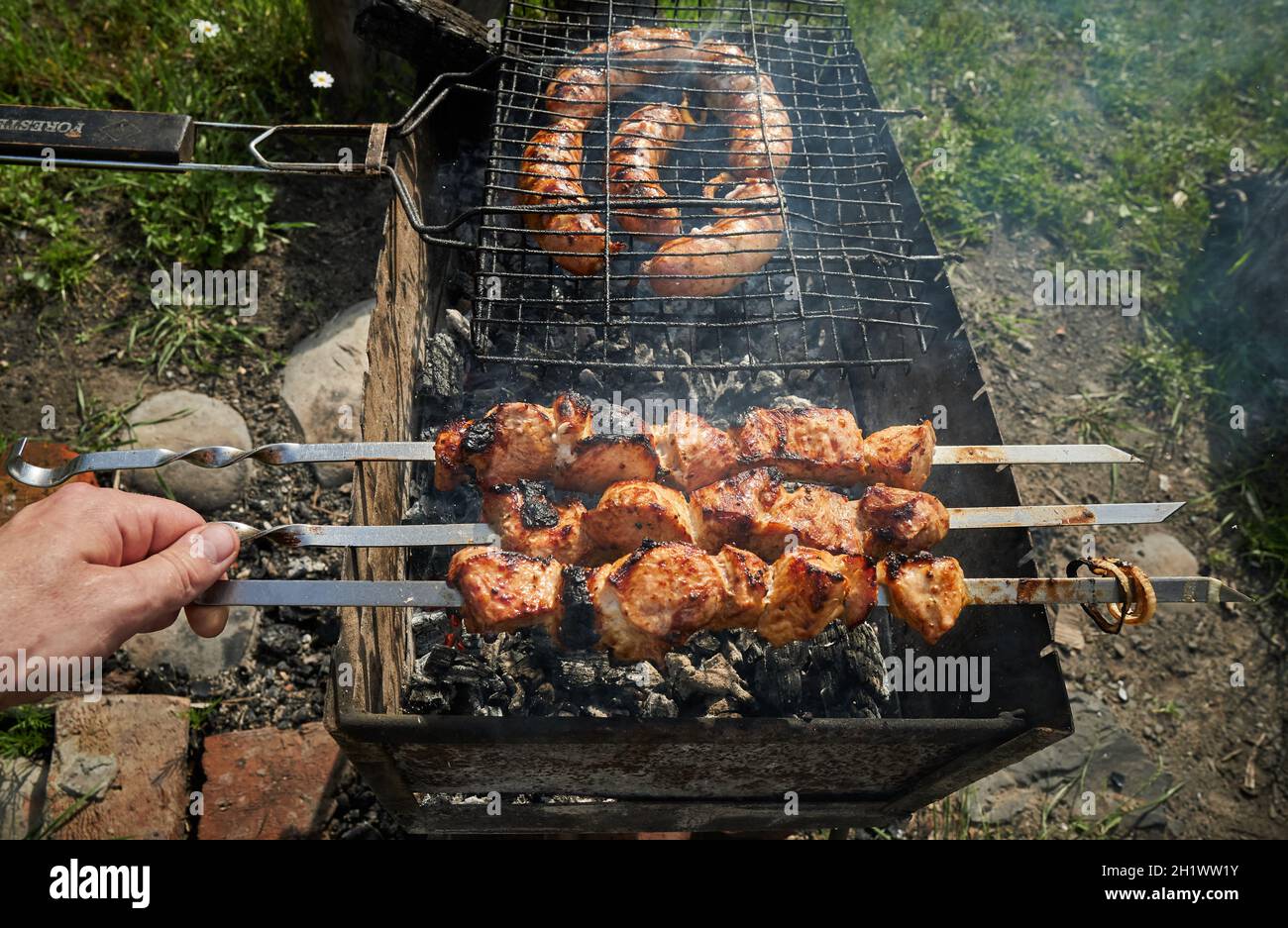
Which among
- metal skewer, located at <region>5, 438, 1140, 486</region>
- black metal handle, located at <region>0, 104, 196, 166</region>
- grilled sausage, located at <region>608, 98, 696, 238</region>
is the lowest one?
metal skewer, located at <region>5, 438, 1140, 486</region>

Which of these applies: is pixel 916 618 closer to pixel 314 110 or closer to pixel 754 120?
pixel 754 120

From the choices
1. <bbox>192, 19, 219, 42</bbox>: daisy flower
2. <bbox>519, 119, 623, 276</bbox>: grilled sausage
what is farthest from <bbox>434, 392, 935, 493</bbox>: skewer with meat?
<bbox>192, 19, 219, 42</bbox>: daisy flower

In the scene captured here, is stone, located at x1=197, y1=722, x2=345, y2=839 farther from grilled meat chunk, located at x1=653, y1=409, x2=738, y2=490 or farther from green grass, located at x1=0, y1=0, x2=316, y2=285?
green grass, located at x1=0, y1=0, x2=316, y2=285

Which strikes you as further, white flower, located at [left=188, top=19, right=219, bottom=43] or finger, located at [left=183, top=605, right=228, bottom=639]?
white flower, located at [left=188, top=19, right=219, bottom=43]

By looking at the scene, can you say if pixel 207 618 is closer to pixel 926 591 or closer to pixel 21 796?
pixel 21 796

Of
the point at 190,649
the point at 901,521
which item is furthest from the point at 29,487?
the point at 901,521

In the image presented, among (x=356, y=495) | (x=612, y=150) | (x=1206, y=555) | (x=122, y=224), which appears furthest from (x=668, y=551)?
(x=122, y=224)
